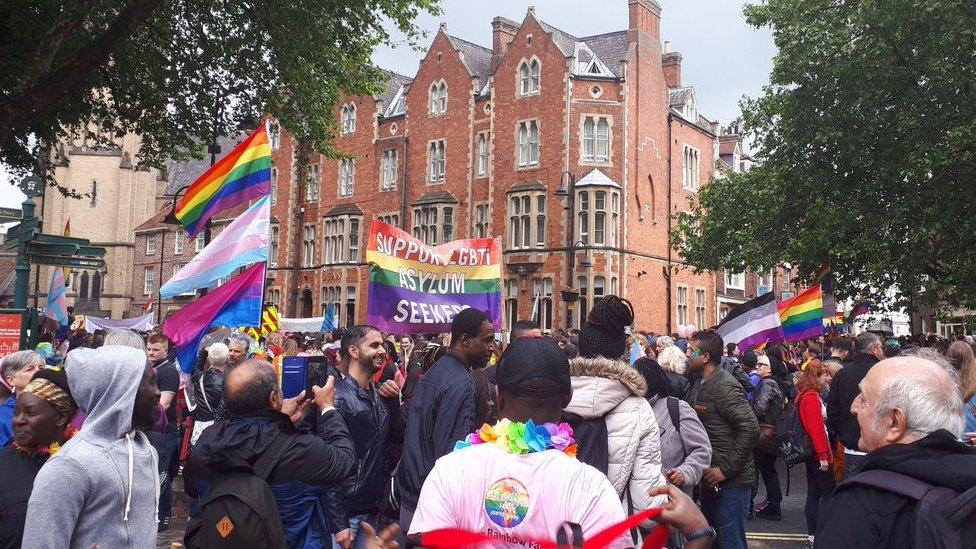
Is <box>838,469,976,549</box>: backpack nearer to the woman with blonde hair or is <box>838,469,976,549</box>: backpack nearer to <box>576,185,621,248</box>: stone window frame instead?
the woman with blonde hair

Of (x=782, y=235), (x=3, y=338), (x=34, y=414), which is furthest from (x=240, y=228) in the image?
(x=782, y=235)

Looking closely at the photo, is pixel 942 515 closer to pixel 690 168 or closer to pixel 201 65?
pixel 201 65

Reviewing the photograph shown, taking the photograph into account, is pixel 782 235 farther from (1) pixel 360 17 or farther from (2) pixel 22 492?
(2) pixel 22 492

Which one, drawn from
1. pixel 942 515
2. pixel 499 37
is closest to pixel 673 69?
pixel 499 37

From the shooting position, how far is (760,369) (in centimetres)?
1226

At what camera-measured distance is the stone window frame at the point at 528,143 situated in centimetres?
4038

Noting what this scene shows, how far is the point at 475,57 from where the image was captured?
152ft

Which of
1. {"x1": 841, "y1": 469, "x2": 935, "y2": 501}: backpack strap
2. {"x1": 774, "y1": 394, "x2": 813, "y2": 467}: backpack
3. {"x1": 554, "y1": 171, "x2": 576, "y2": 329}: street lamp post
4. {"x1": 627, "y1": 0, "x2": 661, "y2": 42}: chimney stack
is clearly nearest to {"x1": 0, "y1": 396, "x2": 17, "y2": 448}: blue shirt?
{"x1": 841, "y1": 469, "x2": 935, "y2": 501}: backpack strap

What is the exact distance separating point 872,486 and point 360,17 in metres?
18.1

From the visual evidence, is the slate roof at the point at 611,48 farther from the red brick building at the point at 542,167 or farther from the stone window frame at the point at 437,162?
the stone window frame at the point at 437,162

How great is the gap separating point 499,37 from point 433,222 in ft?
33.5

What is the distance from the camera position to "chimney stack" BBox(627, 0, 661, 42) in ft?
134

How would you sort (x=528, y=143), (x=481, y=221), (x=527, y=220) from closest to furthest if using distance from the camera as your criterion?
1. (x=527, y=220)
2. (x=528, y=143)
3. (x=481, y=221)

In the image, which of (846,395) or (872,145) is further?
(872,145)
